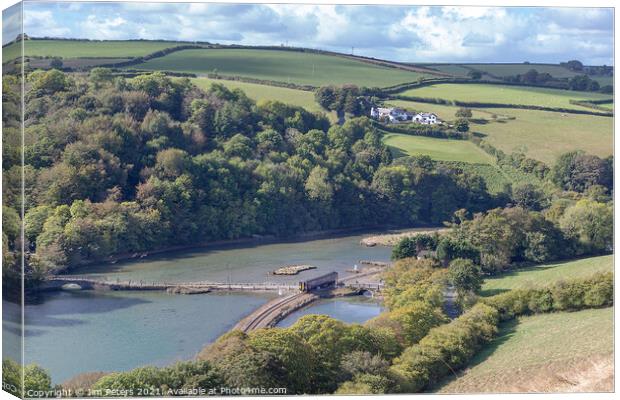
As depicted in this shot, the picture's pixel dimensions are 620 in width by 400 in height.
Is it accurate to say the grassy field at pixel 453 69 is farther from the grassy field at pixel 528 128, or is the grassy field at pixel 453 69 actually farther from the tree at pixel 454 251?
the tree at pixel 454 251

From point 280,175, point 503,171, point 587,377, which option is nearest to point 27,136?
point 280,175

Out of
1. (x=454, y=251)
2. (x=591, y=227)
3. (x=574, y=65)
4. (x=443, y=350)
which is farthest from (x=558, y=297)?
(x=574, y=65)

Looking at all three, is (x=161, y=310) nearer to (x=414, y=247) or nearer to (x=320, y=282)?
(x=320, y=282)

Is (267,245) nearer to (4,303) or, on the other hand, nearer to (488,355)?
(488,355)

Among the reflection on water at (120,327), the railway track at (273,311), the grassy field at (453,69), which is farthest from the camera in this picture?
the grassy field at (453,69)

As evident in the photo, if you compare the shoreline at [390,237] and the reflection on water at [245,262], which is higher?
the shoreline at [390,237]

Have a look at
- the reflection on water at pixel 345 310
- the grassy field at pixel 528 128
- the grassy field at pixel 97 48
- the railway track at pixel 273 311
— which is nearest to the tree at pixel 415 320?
the reflection on water at pixel 345 310

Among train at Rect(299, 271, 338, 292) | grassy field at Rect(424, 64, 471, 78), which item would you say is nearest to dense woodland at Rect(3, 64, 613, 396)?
train at Rect(299, 271, 338, 292)
